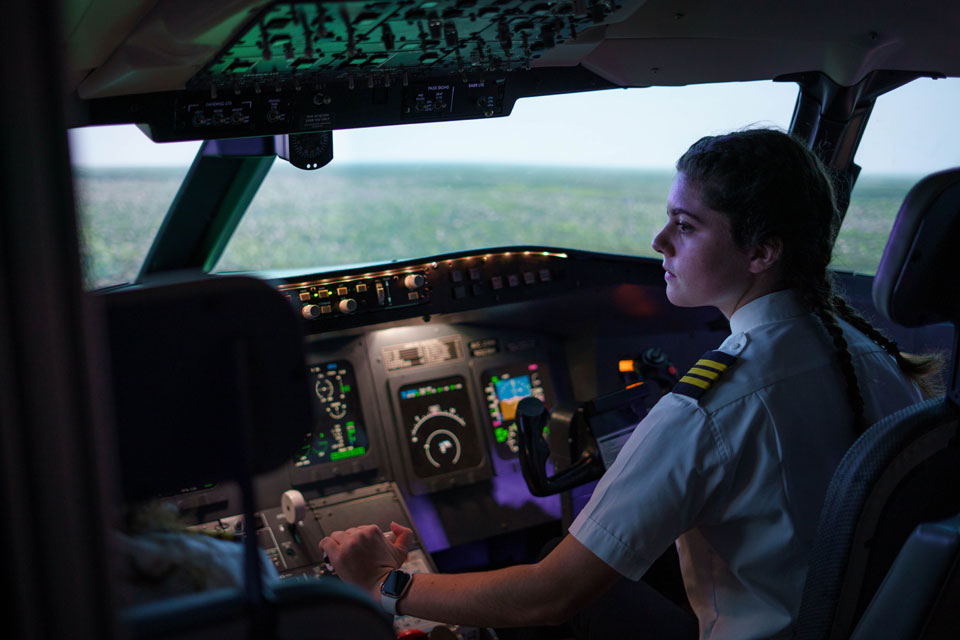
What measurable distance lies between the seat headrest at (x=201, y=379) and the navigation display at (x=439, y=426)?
1.99 metres

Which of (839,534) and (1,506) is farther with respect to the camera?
(839,534)

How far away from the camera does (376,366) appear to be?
2.69m

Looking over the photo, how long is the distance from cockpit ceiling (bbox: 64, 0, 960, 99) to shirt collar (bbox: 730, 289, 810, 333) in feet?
1.84

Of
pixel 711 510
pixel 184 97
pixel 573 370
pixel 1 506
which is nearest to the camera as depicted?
pixel 1 506

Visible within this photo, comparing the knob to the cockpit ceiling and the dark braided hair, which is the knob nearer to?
the cockpit ceiling

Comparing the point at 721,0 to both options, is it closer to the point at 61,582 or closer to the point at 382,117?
the point at 382,117

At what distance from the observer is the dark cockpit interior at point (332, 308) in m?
0.59

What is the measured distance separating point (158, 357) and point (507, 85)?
1385mm

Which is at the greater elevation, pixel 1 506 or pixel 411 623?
pixel 1 506

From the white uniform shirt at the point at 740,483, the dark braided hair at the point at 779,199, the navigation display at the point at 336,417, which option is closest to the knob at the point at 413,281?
the navigation display at the point at 336,417

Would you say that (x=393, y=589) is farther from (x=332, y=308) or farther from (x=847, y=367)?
(x=332, y=308)

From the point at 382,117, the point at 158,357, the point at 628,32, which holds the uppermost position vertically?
the point at 628,32

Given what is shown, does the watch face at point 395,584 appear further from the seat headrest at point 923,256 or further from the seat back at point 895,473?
the seat headrest at point 923,256

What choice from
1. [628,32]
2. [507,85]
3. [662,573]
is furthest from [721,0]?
[662,573]
